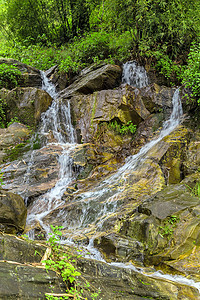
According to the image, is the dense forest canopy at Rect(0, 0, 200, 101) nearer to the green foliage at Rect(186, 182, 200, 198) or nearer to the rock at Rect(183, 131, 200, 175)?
the rock at Rect(183, 131, 200, 175)

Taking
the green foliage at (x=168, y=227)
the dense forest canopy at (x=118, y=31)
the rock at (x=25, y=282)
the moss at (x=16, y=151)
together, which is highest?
the dense forest canopy at (x=118, y=31)

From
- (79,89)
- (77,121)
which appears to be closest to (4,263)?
(77,121)

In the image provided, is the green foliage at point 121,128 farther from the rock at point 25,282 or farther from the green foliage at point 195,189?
the rock at point 25,282

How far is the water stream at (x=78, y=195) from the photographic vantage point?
5770 millimetres

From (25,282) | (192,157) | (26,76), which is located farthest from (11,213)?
(26,76)

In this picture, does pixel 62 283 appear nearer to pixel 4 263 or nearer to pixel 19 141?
pixel 4 263

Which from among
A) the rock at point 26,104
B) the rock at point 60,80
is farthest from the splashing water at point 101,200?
the rock at point 60,80

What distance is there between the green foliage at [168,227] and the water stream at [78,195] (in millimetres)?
771

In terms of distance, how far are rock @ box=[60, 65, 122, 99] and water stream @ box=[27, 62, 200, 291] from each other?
43.5 inches

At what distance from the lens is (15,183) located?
7582 mm

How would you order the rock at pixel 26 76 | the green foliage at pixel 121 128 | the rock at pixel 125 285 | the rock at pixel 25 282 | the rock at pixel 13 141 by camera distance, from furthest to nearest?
the rock at pixel 26 76
the green foliage at pixel 121 128
the rock at pixel 13 141
the rock at pixel 125 285
the rock at pixel 25 282

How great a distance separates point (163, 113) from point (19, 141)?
555 centimetres

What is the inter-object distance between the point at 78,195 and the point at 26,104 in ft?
17.9

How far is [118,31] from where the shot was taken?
12.9 metres
